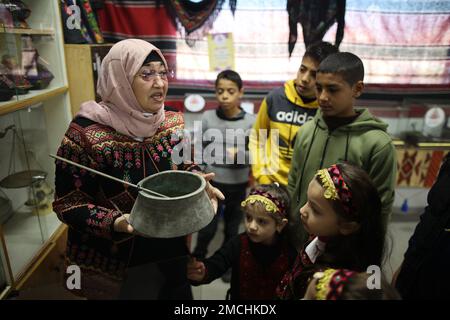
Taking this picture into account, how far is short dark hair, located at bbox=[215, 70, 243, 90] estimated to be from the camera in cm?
146

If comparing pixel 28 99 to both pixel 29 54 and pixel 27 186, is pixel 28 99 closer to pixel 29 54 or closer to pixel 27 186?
pixel 29 54

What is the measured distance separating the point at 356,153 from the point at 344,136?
0.05 metres

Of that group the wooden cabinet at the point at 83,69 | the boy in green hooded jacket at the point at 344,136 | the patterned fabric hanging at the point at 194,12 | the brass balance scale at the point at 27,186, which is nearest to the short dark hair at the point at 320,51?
the boy in green hooded jacket at the point at 344,136

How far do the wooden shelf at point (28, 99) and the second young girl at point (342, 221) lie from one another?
629mm

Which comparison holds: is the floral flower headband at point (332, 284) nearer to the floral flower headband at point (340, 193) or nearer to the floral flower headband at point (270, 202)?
the floral flower headband at point (340, 193)

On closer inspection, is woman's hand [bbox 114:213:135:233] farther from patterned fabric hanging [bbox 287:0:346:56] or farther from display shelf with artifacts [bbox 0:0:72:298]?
patterned fabric hanging [bbox 287:0:346:56]

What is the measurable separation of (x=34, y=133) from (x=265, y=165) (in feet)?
2.59

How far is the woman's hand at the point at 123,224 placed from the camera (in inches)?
23.4

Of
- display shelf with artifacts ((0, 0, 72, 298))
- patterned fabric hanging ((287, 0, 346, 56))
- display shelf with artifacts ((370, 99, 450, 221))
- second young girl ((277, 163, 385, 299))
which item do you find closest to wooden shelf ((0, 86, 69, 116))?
display shelf with artifacts ((0, 0, 72, 298))

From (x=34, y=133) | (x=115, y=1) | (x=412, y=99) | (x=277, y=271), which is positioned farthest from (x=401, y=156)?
(x=34, y=133)

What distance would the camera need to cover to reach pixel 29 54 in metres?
0.75

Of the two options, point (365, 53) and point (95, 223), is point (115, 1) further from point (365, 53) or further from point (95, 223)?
point (365, 53)

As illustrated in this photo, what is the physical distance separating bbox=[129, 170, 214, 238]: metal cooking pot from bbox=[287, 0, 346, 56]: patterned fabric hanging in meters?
0.83


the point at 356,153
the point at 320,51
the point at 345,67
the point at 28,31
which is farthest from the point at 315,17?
the point at 28,31
